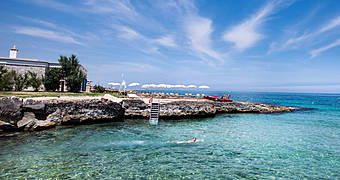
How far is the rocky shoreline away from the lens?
13.2m

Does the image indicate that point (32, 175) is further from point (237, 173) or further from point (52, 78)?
point (52, 78)

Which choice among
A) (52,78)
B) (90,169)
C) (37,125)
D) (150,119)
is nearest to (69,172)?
(90,169)

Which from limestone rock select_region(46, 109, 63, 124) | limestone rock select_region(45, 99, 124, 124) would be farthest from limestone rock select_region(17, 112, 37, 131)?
limestone rock select_region(45, 99, 124, 124)

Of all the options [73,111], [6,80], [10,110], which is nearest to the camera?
[10,110]

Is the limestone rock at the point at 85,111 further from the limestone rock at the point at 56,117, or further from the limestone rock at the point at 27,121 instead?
the limestone rock at the point at 27,121

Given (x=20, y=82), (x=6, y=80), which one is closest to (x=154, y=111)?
(x=6, y=80)

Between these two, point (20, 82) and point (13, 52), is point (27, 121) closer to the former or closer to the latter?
point (20, 82)

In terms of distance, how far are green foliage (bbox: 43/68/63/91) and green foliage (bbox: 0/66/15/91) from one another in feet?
13.4

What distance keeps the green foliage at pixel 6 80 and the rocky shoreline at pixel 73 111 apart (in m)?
13.1

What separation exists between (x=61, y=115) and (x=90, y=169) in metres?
10.2

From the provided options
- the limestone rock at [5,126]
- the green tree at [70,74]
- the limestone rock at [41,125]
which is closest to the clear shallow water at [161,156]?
the limestone rock at [41,125]

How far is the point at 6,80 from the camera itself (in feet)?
76.7

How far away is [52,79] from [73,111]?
56.3ft

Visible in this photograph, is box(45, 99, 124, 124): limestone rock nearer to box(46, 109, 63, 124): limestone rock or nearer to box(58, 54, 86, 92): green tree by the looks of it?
box(46, 109, 63, 124): limestone rock
